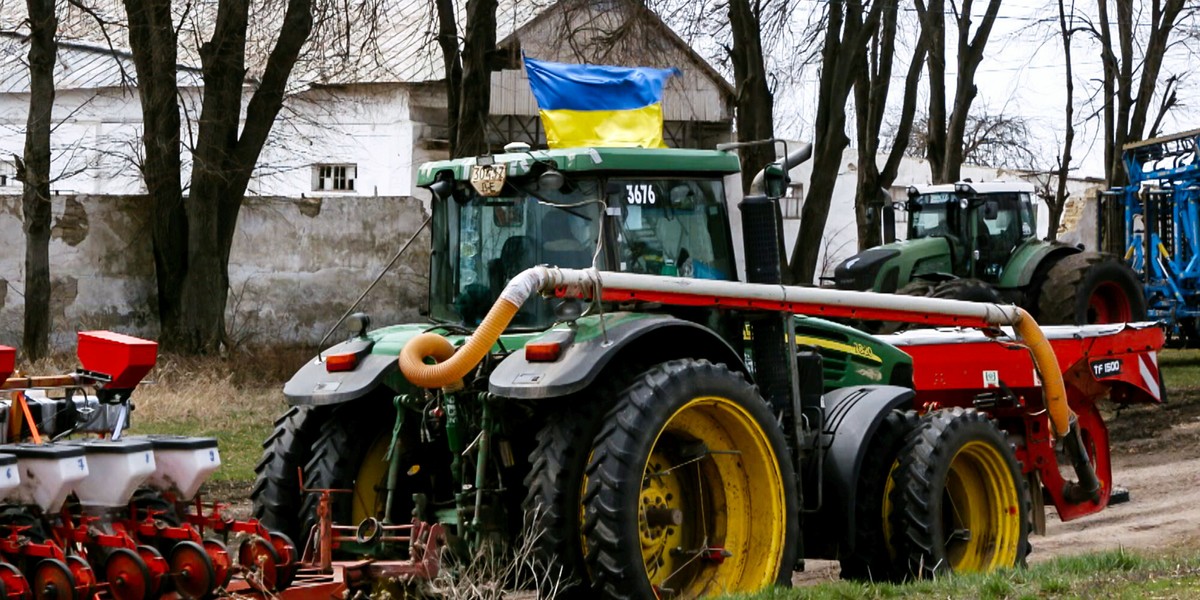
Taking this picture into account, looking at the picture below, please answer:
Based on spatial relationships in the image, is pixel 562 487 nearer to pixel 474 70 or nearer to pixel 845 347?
pixel 845 347

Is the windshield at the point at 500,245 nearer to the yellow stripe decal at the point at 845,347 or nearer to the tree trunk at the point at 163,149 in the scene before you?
the yellow stripe decal at the point at 845,347

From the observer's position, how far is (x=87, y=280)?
22.8 metres

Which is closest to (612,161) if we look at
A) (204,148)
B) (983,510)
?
(983,510)

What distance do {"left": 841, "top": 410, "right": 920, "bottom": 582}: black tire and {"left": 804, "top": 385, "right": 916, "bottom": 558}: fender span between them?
11 cm

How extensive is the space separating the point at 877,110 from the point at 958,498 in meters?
18.1

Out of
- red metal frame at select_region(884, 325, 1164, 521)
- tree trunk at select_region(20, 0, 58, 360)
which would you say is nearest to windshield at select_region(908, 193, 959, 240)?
red metal frame at select_region(884, 325, 1164, 521)

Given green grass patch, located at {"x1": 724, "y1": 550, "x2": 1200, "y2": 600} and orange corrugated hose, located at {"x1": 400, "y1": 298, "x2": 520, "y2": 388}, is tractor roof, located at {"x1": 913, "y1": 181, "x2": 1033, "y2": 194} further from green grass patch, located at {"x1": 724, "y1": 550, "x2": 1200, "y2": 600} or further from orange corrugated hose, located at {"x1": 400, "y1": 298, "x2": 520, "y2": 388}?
orange corrugated hose, located at {"x1": 400, "y1": 298, "x2": 520, "y2": 388}

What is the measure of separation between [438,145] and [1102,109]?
1427 cm

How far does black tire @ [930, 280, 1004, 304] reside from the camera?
18.3 m

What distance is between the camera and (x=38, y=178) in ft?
64.9

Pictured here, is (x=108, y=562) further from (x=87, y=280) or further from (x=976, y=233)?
(x=87, y=280)

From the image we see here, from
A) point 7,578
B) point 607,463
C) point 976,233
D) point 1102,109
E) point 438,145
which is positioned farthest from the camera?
point 438,145

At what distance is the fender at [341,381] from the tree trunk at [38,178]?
12723 millimetres

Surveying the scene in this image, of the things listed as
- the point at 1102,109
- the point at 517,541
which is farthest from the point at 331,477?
the point at 1102,109
